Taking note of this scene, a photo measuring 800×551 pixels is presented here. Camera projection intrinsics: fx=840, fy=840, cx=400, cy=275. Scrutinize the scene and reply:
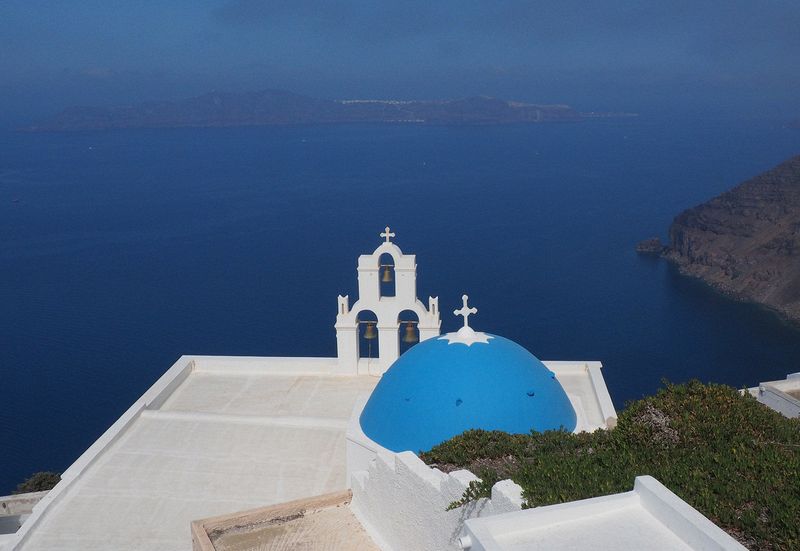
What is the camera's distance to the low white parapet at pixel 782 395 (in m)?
15.6

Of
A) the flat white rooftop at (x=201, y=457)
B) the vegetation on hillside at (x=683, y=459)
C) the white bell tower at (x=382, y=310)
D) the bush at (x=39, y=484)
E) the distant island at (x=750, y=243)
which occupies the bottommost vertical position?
the distant island at (x=750, y=243)

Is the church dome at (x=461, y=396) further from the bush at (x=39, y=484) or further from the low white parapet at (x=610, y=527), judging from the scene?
the bush at (x=39, y=484)

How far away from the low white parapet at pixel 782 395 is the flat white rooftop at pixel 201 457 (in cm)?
767

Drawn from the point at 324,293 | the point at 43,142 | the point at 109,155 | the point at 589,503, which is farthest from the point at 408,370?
the point at 43,142

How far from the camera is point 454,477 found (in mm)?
7359

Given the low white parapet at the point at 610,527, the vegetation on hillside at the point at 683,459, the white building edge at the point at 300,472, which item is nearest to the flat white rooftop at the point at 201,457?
the white building edge at the point at 300,472

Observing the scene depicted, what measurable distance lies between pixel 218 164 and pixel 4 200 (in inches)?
1374

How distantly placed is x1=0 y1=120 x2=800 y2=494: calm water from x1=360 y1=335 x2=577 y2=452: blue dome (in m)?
20.1

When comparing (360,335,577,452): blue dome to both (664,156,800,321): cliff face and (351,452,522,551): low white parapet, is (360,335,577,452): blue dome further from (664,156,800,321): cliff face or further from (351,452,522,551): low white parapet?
(664,156,800,321): cliff face

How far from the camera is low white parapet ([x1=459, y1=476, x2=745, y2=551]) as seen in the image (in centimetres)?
477

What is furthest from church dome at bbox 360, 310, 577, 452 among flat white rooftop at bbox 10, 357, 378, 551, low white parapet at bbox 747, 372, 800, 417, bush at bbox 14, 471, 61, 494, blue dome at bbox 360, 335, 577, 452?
bush at bbox 14, 471, 61, 494

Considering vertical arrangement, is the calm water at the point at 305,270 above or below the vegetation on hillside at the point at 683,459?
below

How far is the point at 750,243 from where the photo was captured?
200ft

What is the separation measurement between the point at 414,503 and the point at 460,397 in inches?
98.1
